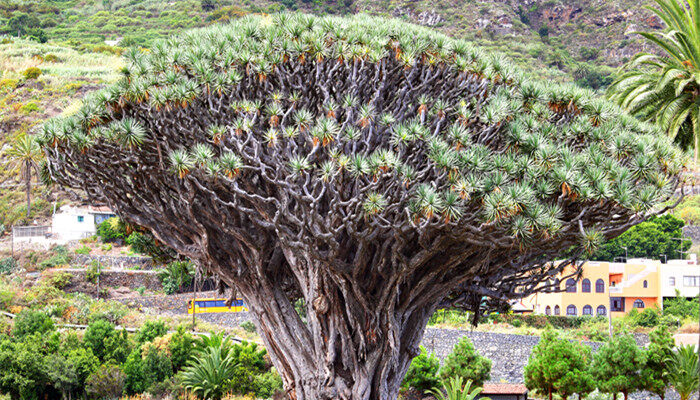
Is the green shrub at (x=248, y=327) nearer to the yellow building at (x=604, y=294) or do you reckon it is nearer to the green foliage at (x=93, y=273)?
the green foliage at (x=93, y=273)

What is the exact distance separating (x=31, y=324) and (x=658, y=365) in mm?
22265

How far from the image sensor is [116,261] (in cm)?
4581

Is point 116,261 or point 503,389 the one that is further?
point 116,261

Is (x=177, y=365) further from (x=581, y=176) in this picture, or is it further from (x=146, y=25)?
(x=146, y=25)

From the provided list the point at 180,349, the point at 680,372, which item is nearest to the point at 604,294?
the point at 680,372

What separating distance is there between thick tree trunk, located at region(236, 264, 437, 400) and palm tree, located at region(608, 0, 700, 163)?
1068 centimetres

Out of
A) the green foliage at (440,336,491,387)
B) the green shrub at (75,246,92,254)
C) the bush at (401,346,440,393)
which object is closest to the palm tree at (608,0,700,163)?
the green foliage at (440,336,491,387)

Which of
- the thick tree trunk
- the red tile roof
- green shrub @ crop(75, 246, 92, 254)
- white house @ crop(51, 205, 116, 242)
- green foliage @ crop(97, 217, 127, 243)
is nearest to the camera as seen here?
the thick tree trunk

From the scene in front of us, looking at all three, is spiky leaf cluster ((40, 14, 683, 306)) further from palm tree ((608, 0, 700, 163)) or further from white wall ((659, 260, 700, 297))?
white wall ((659, 260, 700, 297))

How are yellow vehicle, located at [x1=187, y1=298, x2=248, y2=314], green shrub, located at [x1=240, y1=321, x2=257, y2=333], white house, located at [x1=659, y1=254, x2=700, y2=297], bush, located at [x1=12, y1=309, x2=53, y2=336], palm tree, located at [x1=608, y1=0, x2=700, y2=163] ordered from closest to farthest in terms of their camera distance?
palm tree, located at [x1=608, y1=0, x2=700, y2=163] → bush, located at [x1=12, y1=309, x2=53, y2=336] → green shrub, located at [x1=240, y1=321, x2=257, y2=333] → yellow vehicle, located at [x1=187, y1=298, x2=248, y2=314] → white house, located at [x1=659, y1=254, x2=700, y2=297]

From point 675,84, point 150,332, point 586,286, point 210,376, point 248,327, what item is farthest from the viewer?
point 586,286

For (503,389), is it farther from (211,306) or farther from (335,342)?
(211,306)

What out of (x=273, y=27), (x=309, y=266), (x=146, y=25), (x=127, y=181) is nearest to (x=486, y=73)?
(x=273, y=27)

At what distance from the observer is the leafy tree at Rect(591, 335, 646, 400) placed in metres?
21.1
